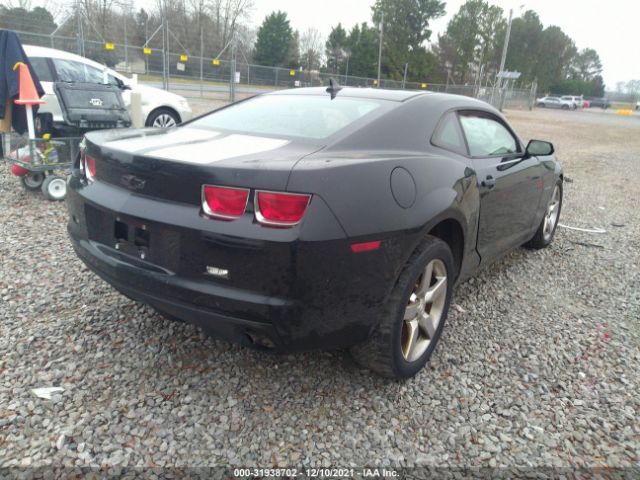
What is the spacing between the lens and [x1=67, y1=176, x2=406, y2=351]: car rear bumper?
1997mm

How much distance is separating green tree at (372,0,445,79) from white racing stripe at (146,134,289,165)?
57.5m

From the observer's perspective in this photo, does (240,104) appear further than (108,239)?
Yes

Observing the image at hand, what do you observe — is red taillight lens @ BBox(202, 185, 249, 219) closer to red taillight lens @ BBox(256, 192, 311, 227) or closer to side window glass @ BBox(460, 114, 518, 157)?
red taillight lens @ BBox(256, 192, 311, 227)

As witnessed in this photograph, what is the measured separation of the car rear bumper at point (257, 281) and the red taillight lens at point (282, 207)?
0.06m

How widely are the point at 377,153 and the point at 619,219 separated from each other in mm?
Result: 5698

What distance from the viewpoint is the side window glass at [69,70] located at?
27.9ft

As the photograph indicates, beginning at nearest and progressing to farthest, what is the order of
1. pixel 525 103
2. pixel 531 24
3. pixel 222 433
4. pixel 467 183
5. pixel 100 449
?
pixel 100 449
pixel 222 433
pixel 467 183
pixel 525 103
pixel 531 24

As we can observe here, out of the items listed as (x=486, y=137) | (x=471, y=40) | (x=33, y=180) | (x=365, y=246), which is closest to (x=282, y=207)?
(x=365, y=246)

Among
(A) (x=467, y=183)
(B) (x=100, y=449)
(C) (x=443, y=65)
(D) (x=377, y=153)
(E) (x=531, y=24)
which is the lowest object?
(B) (x=100, y=449)

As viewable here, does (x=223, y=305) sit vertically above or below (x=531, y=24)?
below

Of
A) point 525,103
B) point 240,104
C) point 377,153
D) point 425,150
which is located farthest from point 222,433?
point 525,103

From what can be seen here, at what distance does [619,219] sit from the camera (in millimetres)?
6707

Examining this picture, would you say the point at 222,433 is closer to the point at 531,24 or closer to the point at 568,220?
the point at 568,220

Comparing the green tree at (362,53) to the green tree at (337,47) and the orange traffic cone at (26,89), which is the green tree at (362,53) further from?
the orange traffic cone at (26,89)
